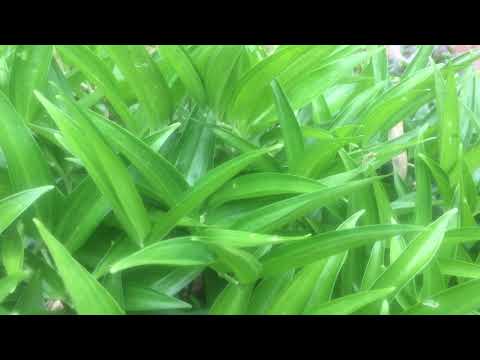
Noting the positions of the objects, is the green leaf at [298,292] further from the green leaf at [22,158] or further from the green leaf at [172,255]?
the green leaf at [22,158]

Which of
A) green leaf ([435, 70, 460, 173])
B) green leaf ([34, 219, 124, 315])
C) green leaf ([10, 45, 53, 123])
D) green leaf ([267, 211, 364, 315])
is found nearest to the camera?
green leaf ([34, 219, 124, 315])

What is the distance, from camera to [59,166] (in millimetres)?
719

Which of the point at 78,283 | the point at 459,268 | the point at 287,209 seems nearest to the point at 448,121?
the point at 459,268

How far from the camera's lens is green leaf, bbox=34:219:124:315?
489mm

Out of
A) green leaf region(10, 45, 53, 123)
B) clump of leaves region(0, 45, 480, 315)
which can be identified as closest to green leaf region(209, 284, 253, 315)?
clump of leaves region(0, 45, 480, 315)

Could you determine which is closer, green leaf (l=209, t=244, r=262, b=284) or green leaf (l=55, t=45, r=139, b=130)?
green leaf (l=209, t=244, r=262, b=284)

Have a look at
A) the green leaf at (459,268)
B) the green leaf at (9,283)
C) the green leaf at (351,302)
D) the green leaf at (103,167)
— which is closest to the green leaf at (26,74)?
the green leaf at (103,167)

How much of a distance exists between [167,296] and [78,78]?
1.49 feet

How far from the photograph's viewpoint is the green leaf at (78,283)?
1.60 ft

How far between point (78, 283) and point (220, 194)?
246mm

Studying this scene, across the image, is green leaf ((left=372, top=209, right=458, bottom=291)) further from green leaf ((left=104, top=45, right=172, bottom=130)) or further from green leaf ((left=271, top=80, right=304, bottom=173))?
green leaf ((left=104, top=45, right=172, bottom=130))
